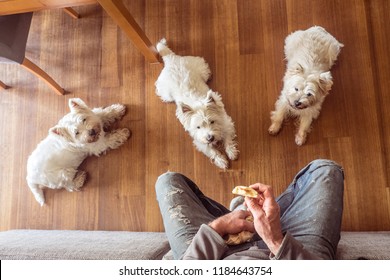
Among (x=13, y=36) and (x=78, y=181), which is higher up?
(x=13, y=36)

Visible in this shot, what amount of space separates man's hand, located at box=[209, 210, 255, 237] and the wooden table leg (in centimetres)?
123

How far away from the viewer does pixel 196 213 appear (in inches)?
62.6

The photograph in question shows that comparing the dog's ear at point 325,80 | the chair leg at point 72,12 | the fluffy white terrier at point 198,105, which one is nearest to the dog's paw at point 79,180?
the fluffy white terrier at point 198,105

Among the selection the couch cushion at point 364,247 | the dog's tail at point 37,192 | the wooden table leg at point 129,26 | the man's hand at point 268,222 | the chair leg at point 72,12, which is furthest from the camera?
the chair leg at point 72,12

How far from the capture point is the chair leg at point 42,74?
7.21 feet

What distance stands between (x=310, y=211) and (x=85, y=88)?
5.97ft

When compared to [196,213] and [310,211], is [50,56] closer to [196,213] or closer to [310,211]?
[196,213]

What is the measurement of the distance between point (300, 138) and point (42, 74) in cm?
180

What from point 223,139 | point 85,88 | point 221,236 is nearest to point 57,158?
point 85,88

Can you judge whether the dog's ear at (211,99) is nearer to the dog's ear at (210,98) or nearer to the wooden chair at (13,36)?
the dog's ear at (210,98)

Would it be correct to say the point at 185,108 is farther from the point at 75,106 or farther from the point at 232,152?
the point at 75,106

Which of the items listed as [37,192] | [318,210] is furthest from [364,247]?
[37,192]

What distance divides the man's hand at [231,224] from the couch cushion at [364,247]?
1.40 feet

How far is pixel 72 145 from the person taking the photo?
2188mm
